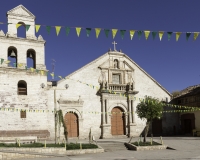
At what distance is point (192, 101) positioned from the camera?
34.8 metres

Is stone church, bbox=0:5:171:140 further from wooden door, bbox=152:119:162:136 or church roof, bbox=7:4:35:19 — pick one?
wooden door, bbox=152:119:162:136

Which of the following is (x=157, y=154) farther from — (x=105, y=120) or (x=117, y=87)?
(x=117, y=87)

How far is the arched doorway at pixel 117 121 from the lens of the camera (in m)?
33.3

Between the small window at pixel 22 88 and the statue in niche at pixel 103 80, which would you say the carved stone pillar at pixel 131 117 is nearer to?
the statue in niche at pixel 103 80

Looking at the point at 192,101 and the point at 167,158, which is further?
the point at 192,101

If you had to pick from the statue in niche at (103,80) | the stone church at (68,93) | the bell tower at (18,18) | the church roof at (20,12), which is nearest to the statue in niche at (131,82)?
the stone church at (68,93)

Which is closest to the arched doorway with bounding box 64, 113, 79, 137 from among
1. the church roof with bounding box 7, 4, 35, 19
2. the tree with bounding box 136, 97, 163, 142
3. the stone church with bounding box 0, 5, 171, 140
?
the stone church with bounding box 0, 5, 171, 140

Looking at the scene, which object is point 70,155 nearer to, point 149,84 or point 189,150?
point 189,150

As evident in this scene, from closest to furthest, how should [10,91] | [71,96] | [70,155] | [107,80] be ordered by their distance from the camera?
[70,155]
[10,91]
[71,96]
[107,80]

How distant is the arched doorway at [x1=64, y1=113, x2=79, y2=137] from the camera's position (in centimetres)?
3088

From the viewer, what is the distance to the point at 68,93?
3100cm

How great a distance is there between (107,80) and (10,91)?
11.0 meters

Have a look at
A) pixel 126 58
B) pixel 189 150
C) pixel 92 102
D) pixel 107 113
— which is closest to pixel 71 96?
pixel 92 102

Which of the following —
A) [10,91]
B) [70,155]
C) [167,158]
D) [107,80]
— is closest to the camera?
[167,158]
